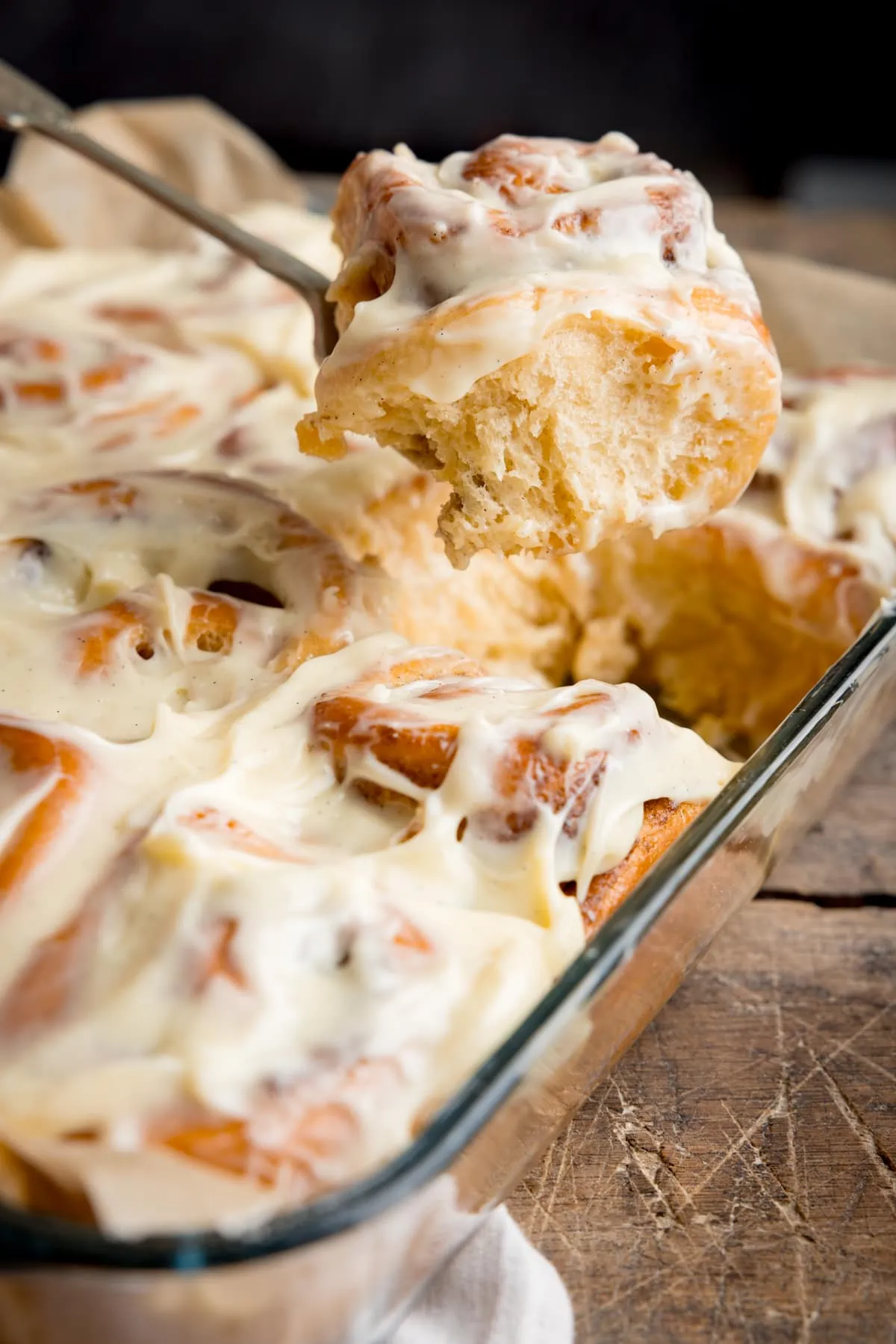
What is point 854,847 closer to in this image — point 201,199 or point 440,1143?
point 440,1143

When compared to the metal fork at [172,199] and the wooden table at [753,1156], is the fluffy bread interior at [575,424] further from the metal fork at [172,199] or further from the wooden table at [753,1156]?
the wooden table at [753,1156]

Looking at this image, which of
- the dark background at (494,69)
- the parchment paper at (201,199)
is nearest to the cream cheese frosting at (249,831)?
the parchment paper at (201,199)

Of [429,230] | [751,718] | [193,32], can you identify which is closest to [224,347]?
[429,230]

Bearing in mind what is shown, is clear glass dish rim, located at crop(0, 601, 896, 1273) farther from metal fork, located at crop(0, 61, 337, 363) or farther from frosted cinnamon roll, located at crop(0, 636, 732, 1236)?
metal fork, located at crop(0, 61, 337, 363)

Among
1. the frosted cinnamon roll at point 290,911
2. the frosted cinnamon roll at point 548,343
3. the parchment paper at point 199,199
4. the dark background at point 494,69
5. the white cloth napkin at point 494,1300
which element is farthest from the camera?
the dark background at point 494,69

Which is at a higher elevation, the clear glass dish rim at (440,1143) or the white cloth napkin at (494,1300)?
the clear glass dish rim at (440,1143)

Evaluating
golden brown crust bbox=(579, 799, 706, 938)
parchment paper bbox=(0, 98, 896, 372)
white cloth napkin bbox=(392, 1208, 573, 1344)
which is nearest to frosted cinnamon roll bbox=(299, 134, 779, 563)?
golden brown crust bbox=(579, 799, 706, 938)

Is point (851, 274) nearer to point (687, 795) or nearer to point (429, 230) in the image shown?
point (429, 230)
